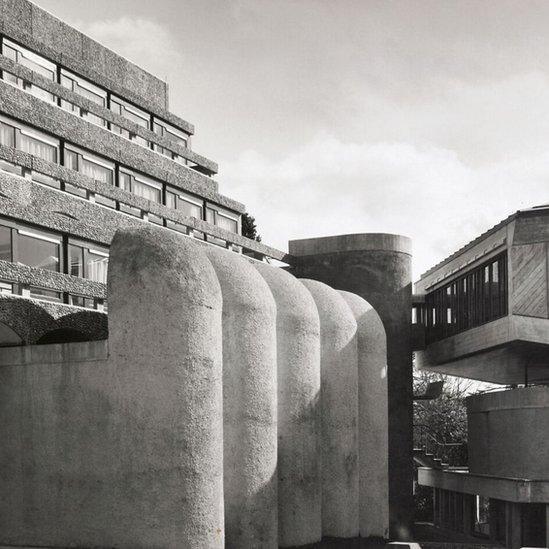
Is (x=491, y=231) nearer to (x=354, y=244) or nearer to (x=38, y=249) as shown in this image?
(x=354, y=244)

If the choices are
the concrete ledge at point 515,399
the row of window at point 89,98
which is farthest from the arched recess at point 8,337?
the concrete ledge at point 515,399

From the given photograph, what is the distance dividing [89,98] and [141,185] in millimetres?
3645

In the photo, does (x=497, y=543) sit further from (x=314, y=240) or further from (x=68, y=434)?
(x=68, y=434)

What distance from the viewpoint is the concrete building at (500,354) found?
119 feet

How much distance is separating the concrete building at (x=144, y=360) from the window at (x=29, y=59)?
0.05m

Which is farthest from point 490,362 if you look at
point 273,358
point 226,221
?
point 273,358

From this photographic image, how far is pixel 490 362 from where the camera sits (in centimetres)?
4366

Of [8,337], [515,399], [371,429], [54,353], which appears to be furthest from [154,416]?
[515,399]

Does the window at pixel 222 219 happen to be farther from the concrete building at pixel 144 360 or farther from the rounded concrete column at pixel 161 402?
the rounded concrete column at pixel 161 402

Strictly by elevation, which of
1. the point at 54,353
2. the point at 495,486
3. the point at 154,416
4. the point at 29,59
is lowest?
the point at 495,486

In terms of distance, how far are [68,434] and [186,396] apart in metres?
2.61

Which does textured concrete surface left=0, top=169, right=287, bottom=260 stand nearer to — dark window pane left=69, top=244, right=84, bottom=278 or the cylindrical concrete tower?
dark window pane left=69, top=244, right=84, bottom=278

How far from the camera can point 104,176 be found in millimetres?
31297

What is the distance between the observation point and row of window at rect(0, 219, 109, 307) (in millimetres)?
23875
